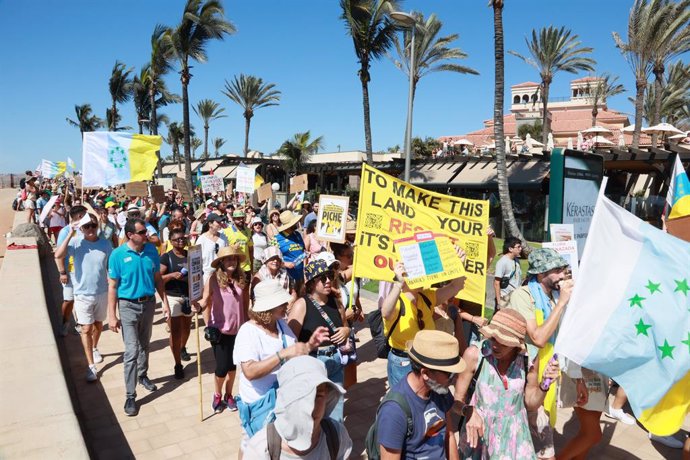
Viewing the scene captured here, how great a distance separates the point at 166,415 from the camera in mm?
4883

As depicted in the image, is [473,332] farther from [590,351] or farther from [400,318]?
[590,351]

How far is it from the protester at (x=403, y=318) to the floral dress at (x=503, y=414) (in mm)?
795

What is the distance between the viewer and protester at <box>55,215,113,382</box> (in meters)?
5.65

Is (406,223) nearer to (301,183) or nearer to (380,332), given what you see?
(380,332)

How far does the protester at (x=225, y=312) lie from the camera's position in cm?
490

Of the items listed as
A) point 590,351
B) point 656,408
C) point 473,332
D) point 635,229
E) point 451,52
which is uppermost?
point 451,52

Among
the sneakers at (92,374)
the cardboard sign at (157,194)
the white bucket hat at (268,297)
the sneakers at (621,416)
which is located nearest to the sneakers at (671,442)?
the sneakers at (621,416)

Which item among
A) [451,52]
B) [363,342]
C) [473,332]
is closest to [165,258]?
[363,342]

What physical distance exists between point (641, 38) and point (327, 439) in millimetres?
25629

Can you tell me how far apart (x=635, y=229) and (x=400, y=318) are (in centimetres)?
177

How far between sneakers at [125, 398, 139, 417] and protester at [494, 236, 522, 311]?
456 cm

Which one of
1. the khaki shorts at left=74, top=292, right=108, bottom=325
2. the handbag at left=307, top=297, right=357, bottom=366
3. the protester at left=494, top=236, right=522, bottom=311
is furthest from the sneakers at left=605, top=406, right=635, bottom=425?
the khaki shorts at left=74, top=292, right=108, bottom=325

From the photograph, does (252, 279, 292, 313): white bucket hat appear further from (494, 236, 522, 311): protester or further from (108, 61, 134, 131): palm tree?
(108, 61, 134, 131): palm tree

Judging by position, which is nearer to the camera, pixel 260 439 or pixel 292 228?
pixel 260 439
